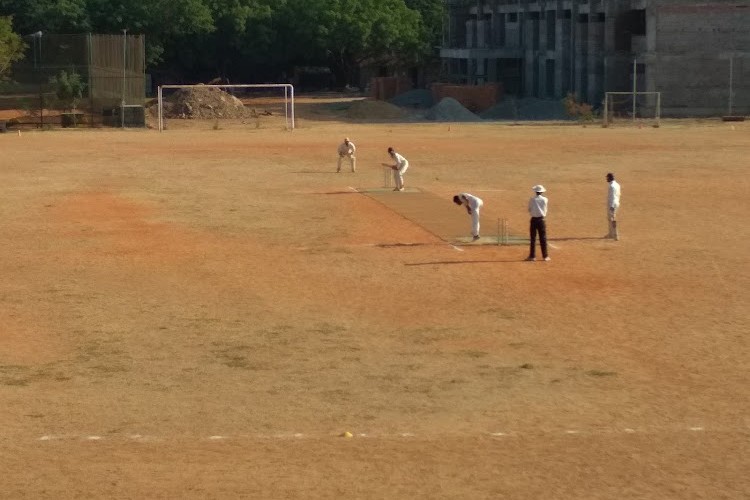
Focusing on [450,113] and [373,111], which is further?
[373,111]

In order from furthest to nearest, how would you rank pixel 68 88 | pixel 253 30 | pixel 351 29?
pixel 253 30
pixel 351 29
pixel 68 88

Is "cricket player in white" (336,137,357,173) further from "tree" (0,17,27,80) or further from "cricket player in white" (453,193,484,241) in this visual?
"tree" (0,17,27,80)

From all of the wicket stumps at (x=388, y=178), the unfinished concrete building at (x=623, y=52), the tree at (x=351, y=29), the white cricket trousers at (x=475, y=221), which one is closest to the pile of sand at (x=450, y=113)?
the unfinished concrete building at (x=623, y=52)

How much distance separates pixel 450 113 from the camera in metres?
79.9

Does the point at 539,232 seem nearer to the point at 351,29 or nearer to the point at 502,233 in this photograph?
the point at 502,233

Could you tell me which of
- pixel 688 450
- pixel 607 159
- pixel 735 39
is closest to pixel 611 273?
pixel 688 450

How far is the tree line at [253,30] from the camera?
94.6 metres

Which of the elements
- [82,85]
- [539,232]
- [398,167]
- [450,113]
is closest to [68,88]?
[82,85]

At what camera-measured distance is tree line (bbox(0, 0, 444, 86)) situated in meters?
94.6

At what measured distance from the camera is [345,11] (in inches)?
4016

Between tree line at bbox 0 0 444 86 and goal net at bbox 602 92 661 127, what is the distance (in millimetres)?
27396

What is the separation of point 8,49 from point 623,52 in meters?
34.5

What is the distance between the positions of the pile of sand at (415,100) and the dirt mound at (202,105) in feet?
52.7

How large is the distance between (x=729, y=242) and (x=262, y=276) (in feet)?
35.4
